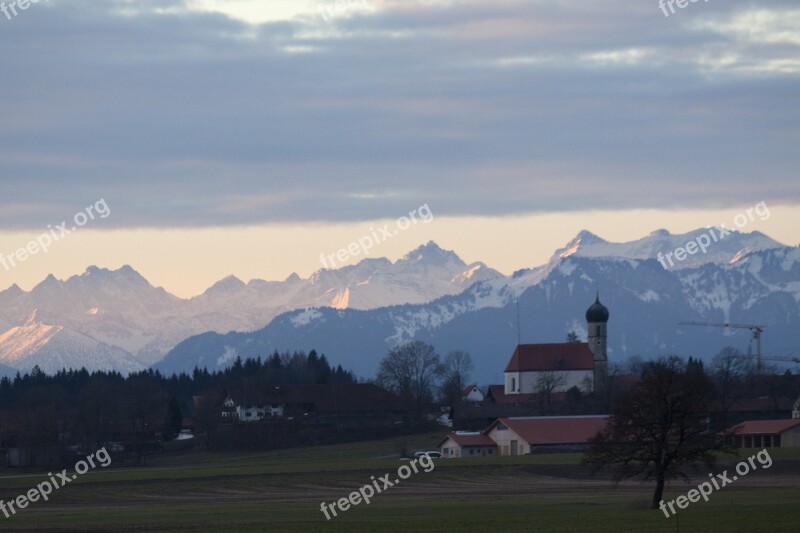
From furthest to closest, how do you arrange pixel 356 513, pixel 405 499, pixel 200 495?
pixel 200 495
pixel 405 499
pixel 356 513

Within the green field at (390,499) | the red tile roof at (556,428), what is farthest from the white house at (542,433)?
the green field at (390,499)

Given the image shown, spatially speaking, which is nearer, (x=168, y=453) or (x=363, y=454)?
(x=363, y=454)

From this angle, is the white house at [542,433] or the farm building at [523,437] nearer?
the white house at [542,433]

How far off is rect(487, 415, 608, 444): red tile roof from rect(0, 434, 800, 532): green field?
456 inches

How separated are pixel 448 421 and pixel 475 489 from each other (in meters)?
97.8

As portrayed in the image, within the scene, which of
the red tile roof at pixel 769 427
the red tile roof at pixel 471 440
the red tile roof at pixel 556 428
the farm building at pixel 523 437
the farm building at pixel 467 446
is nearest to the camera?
the farm building at pixel 523 437

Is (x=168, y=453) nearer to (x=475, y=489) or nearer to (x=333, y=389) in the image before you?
(x=333, y=389)

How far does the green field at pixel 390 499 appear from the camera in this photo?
66.2m

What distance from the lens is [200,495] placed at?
102m

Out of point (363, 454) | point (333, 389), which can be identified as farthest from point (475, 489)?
point (333, 389)

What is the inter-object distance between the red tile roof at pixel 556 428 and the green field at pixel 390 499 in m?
11.6

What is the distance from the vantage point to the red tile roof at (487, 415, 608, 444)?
14625cm

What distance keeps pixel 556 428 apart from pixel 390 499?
62998mm

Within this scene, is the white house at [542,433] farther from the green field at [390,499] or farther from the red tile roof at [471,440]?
the green field at [390,499]
